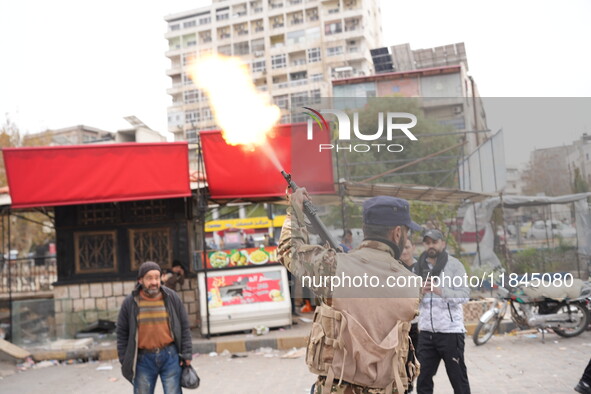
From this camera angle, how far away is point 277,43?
59.7m

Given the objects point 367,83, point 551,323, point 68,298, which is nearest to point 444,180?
point 551,323

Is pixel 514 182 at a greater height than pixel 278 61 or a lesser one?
lesser

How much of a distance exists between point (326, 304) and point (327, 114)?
1313 mm

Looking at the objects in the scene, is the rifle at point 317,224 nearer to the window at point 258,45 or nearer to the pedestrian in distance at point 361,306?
the pedestrian in distance at point 361,306

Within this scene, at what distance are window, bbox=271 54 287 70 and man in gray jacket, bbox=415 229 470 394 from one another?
5510 centimetres

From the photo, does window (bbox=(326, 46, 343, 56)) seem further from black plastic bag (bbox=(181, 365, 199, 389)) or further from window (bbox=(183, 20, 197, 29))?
black plastic bag (bbox=(181, 365, 199, 389))

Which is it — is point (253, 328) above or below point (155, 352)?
below

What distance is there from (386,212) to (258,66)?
191ft

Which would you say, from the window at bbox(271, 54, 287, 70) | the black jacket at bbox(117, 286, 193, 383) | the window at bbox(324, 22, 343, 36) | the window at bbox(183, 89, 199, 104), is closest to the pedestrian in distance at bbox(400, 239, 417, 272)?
the black jacket at bbox(117, 286, 193, 383)

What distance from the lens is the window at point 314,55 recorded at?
185 ft

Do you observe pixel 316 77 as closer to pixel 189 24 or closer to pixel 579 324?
pixel 189 24

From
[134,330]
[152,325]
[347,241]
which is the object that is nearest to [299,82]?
[152,325]

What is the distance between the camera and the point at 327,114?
3646 mm

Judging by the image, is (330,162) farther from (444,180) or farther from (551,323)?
(551,323)
